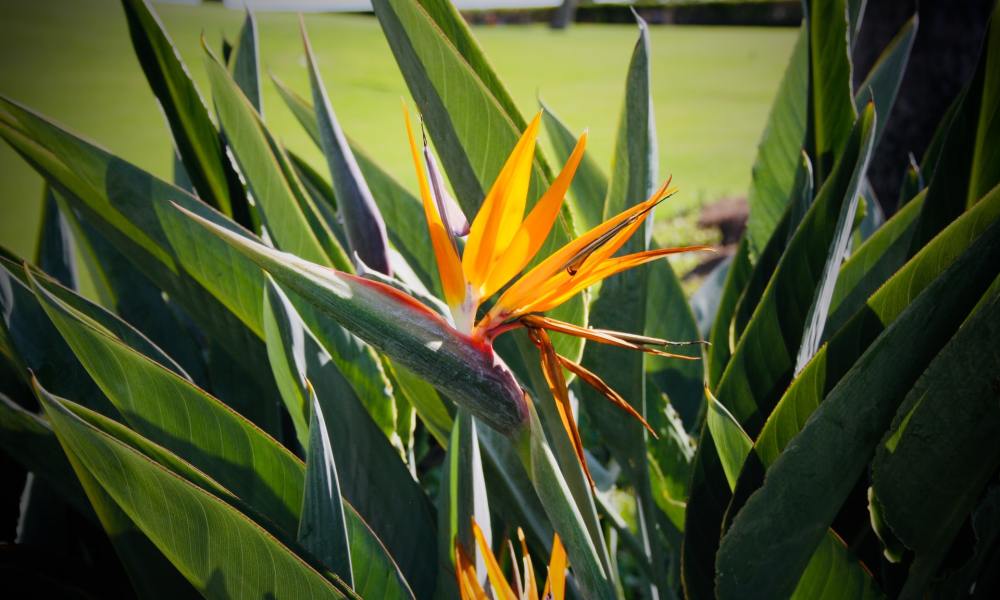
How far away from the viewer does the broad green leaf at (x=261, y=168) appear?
628 mm

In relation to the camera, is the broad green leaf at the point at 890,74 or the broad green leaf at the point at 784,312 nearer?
the broad green leaf at the point at 784,312

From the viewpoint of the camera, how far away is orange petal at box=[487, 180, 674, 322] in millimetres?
331

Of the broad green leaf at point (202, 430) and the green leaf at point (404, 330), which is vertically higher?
the green leaf at point (404, 330)

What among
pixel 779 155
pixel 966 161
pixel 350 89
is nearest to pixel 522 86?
pixel 350 89

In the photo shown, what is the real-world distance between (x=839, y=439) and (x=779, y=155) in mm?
548

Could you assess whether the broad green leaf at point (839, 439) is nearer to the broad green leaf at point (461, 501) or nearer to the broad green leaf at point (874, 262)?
the broad green leaf at point (461, 501)

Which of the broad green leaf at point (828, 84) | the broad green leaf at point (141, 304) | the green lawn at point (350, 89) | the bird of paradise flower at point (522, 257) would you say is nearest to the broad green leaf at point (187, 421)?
the bird of paradise flower at point (522, 257)

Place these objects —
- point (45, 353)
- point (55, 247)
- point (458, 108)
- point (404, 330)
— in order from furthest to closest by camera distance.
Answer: point (55, 247) → point (45, 353) → point (458, 108) → point (404, 330)

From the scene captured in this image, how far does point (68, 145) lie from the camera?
570 mm

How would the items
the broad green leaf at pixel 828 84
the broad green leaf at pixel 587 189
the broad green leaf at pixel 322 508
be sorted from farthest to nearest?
the broad green leaf at pixel 587 189
the broad green leaf at pixel 828 84
the broad green leaf at pixel 322 508

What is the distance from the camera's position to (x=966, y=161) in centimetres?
61

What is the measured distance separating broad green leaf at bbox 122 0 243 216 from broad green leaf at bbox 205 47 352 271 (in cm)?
3

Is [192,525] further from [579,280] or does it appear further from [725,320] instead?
[725,320]

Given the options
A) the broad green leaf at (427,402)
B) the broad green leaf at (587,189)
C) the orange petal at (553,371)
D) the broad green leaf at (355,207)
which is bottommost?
the broad green leaf at (427,402)
